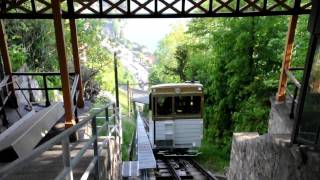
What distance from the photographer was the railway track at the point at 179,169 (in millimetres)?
12234

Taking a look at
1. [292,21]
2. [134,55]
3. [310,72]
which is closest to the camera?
[310,72]

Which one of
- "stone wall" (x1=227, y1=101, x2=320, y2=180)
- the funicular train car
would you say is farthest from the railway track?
"stone wall" (x1=227, y1=101, x2=320, y2=180)

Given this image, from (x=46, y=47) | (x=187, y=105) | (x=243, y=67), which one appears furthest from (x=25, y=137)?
(x=46, y=47)

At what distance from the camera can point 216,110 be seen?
18703 mm

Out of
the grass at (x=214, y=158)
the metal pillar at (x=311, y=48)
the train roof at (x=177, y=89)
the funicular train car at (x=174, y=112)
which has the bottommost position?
the grass at (x=214, y=158)

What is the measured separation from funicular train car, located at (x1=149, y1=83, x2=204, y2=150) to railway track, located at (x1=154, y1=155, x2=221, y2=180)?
825mm

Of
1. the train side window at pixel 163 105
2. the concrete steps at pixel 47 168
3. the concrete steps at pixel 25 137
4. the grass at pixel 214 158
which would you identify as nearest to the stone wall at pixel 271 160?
the concrete steps at pixel 47 168

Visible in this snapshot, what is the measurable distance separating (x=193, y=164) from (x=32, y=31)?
38.8ft

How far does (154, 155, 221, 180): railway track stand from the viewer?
12234mm

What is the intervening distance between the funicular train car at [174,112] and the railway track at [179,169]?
32.5 inches

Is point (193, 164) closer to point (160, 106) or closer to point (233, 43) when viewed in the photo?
point (160, 106)

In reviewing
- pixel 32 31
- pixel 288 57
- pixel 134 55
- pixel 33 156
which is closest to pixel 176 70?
pixel 32 31

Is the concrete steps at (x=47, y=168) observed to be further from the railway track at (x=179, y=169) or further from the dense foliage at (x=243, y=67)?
the dense foliage at (x=243, y=67)

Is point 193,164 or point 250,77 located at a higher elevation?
point 250,77
